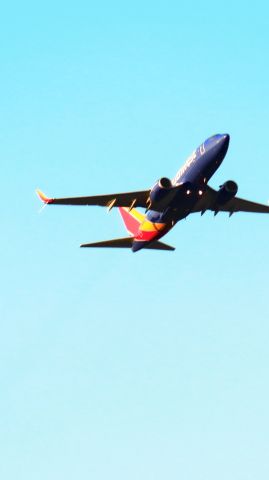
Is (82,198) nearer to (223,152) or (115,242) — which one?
(115,242)

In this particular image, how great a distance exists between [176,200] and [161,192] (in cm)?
110

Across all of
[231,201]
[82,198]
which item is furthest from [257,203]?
[82,198]

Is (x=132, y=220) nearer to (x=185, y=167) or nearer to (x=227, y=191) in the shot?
(x=227, y=191)

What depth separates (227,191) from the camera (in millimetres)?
65188

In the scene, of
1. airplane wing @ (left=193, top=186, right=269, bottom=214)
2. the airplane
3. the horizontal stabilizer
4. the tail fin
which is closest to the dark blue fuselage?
the airplane

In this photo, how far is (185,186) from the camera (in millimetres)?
61969

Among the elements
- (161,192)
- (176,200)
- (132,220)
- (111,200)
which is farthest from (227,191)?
(132,220)

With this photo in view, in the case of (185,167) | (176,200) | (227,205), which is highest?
(185,167)

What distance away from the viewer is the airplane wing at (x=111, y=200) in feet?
214

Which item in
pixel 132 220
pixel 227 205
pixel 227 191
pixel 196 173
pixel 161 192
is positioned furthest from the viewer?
pixel 132 220

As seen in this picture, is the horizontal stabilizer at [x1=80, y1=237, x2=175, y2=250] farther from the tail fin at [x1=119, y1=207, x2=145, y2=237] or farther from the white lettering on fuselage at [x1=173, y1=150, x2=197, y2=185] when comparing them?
the white lettering on fuselage at [x1=173, y1=150, x2=197, y2=185]

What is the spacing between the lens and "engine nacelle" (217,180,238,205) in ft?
214

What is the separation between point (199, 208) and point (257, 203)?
533cm

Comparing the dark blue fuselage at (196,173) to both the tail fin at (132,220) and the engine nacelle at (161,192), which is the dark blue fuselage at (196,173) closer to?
the engine nacelle at (161,192)
